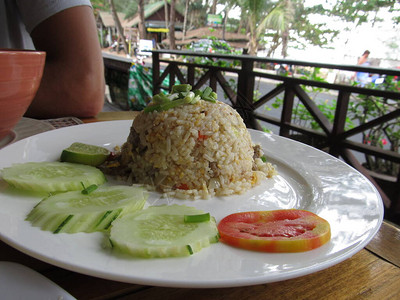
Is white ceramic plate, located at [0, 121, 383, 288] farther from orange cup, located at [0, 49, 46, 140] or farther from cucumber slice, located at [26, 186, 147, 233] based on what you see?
orange cup, located at [0, 49, 46, 140]

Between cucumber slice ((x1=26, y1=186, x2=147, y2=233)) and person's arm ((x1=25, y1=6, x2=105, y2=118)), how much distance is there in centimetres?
113

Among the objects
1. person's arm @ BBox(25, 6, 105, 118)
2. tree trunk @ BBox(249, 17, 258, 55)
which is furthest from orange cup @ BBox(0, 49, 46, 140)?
tree trunk @ BBox(249, 17, 258, 55)

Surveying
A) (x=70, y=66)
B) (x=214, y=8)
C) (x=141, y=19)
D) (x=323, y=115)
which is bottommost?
(x=323, y=115)

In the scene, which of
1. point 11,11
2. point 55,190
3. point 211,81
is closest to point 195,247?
point 55,190

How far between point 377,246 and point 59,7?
1.95 meters

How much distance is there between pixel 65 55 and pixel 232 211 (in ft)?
4.95

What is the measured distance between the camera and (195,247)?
1.94 feet

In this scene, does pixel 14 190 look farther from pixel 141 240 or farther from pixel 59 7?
pixel 59 7

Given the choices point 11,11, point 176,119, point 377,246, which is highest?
point 11,11

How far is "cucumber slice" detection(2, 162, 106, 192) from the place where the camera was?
792 mm

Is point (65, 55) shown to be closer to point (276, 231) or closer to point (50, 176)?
point (50, 176)

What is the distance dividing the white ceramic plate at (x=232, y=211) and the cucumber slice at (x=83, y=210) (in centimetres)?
2

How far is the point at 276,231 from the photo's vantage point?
69cm

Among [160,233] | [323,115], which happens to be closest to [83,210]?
[160,233]
